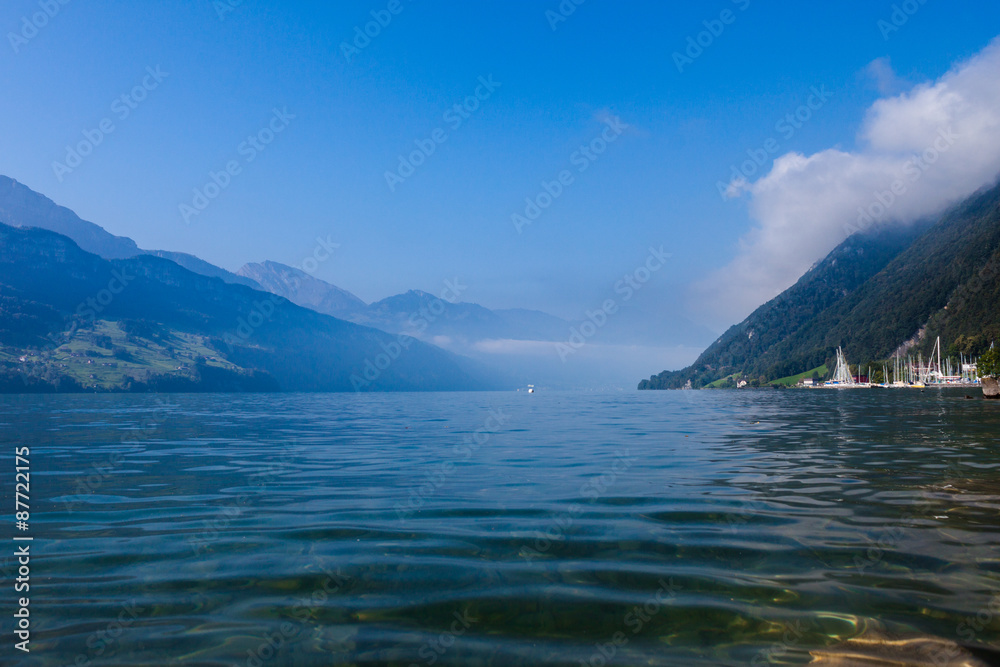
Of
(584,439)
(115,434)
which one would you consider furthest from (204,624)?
(115,434)

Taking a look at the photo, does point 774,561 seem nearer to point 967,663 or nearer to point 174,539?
point 967,663

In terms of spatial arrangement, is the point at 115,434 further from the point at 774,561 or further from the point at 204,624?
the point at 774,561

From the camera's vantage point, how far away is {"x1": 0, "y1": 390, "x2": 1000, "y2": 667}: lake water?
7122 mm

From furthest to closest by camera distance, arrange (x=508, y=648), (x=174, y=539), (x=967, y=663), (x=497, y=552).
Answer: (x=174, y=539) → (x=497, y=552) → (x=508, y=648) → (x=967, y=663)

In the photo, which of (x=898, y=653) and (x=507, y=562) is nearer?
(x=898, y=653)

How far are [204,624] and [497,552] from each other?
517cm

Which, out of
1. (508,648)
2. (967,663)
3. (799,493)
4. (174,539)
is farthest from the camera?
(799,493)

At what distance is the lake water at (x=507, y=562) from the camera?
7122 mm

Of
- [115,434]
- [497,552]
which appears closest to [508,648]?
[497,552]

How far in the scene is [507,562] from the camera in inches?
403

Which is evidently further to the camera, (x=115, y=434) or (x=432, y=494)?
Answer: (x=115, y=434)

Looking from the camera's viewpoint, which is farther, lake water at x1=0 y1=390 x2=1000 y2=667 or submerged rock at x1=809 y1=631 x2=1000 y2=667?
lake water at x1=0 y1=390 x2=1000 y2=667

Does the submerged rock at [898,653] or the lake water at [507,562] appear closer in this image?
the submerged rock at [898,653]

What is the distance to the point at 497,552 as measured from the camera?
1085 cm
